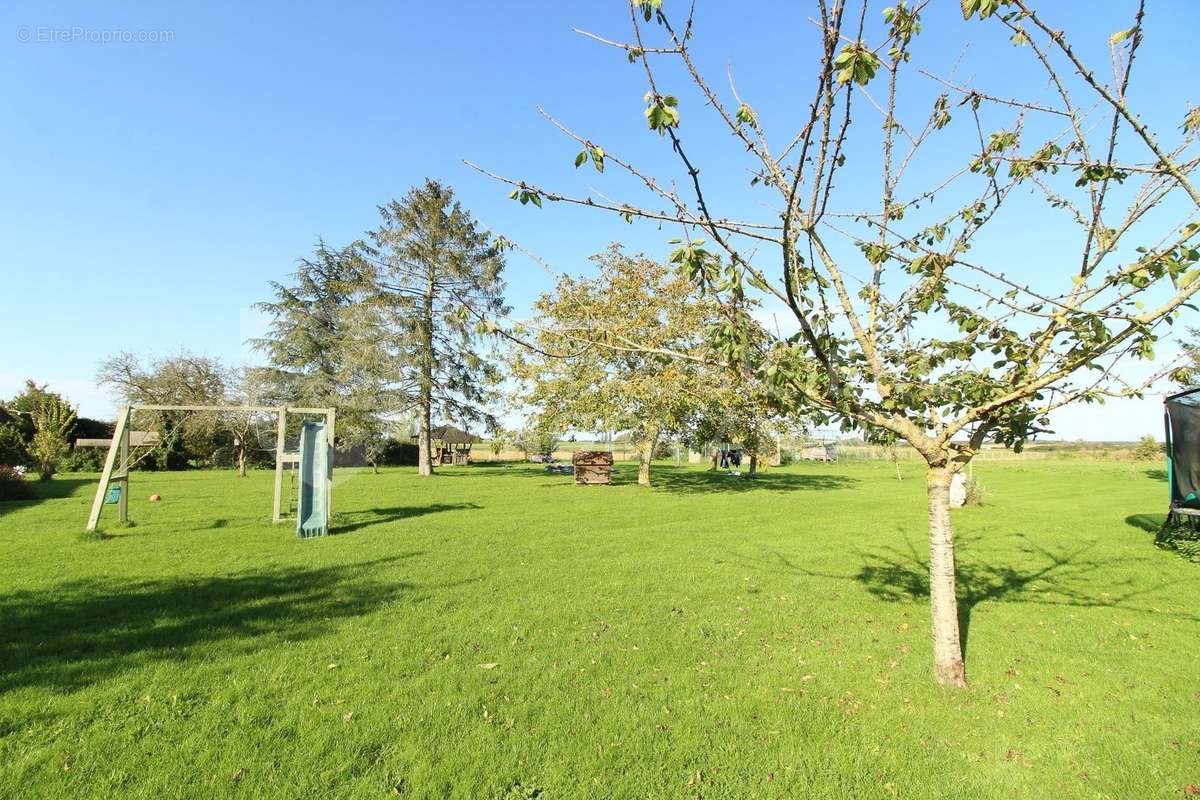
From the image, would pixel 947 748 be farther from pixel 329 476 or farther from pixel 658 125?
pixel 329 476

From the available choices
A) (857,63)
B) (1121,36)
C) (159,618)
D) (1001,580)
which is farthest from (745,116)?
(1001,580)

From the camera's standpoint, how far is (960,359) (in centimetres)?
447

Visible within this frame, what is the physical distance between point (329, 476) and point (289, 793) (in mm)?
8749

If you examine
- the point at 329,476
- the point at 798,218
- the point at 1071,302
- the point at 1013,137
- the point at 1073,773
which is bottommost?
the point at 1073,773

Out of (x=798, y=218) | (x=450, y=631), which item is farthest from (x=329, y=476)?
(x=798, y=218)

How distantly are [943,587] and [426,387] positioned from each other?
101ft

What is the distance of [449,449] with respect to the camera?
171 feet

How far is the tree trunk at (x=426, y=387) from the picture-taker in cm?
3195

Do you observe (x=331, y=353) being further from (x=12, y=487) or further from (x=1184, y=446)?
(x=1184, y=446)

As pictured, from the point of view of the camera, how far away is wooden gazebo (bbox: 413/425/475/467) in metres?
49.5

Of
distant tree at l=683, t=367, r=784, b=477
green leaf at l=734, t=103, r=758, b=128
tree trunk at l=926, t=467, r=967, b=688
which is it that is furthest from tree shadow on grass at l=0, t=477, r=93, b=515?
distant tree at l=683, t=367, r=784, b=477

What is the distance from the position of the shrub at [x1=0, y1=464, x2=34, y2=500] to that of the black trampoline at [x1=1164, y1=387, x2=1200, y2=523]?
87.6 feet

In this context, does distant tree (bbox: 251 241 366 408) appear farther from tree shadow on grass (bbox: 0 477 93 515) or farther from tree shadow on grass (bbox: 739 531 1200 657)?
tree shadow on grass (bbox: 739 531 1200 657)

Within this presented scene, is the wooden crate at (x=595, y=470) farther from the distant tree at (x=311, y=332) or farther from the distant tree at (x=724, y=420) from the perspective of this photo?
the distant tree at (x=311, y=332)
